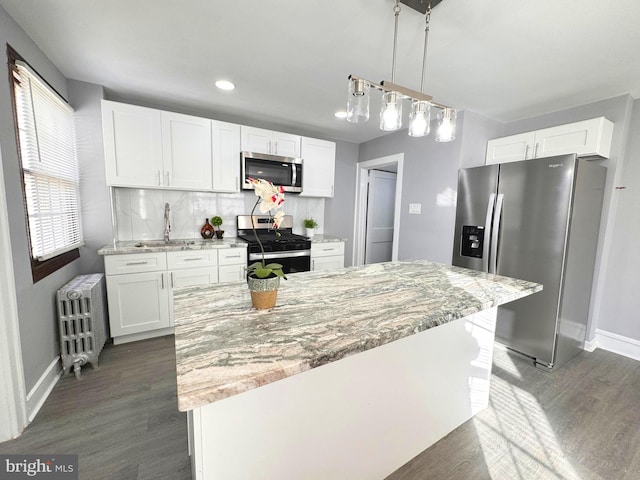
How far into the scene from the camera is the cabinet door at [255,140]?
310cm

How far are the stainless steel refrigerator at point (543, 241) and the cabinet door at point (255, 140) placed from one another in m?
2.31

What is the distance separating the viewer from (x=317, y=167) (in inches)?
144

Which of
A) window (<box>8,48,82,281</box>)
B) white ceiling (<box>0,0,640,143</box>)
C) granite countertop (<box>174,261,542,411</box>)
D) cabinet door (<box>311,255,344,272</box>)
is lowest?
cabinet door (<box>311,255,344,272</box>)

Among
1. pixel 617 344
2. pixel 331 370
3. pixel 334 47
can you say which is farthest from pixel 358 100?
pixel 617 344

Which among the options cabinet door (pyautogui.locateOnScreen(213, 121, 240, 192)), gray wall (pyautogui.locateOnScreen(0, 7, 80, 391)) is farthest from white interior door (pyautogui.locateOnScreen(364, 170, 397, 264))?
gray wall (pyautogui.locateOnScreen(0, 7, 80, 391))

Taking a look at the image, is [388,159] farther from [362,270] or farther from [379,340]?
[379,340]

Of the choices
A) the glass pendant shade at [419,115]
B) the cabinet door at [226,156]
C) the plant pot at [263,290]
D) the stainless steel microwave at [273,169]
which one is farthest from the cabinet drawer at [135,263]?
the glass pendant shade at [419,115]

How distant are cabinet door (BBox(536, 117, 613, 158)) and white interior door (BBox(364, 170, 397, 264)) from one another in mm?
2255

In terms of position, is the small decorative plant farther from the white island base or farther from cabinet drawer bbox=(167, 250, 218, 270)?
cabinet drawer bbox=(167, 250, 218, 270)

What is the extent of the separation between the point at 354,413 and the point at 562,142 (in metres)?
3.01

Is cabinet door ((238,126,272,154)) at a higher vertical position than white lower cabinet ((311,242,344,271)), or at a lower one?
higher

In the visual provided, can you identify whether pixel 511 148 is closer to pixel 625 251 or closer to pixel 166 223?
pixel 625 251

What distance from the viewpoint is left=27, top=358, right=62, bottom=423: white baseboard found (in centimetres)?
167

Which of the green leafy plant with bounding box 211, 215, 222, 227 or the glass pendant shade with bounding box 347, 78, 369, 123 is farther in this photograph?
the green leafy plant with bounding box 211, 215, 222, 227
